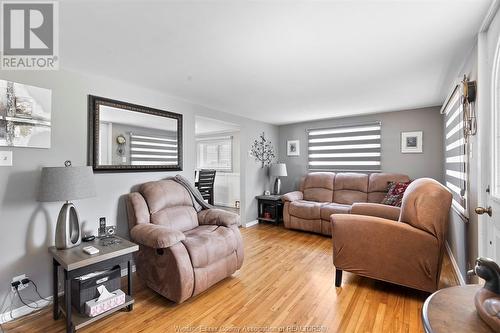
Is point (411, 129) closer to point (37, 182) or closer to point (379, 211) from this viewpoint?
point (379, 211)

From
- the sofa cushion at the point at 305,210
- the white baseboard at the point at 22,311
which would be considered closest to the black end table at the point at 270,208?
the sofa cushion at the point at 305,210

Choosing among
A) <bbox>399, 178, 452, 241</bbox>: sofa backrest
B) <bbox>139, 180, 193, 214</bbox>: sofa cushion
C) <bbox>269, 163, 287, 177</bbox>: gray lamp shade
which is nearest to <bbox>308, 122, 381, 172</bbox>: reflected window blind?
<bbox>269, 163, 287, 177</bbox>: gray lamp shade

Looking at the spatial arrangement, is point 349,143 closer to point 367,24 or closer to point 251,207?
point 251,207

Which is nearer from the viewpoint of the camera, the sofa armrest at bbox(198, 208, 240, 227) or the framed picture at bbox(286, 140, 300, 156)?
the sofa armrest at bbox(198, 208, 240, 227)

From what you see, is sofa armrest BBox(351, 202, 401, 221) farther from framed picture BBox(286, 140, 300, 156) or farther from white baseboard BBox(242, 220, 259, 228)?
framed picture BBox(286, 140, 300, 156)

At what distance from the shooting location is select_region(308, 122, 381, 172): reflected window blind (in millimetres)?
4340

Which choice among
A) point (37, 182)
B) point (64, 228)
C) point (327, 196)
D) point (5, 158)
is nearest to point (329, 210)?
point (327, 196)

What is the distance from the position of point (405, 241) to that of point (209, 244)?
1740mm

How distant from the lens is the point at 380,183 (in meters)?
4.00

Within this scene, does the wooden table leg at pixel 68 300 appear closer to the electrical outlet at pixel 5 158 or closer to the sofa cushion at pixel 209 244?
the sofa cushion at pixel 209 244

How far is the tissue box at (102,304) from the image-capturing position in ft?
5.74

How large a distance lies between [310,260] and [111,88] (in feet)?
10.3

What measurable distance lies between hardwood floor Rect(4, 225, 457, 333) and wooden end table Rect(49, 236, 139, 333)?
10 centimetres

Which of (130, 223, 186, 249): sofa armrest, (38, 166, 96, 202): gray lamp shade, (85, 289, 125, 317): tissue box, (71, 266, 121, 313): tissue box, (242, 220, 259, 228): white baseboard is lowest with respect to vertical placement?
(242, 220, 259, 228): white baseboard
